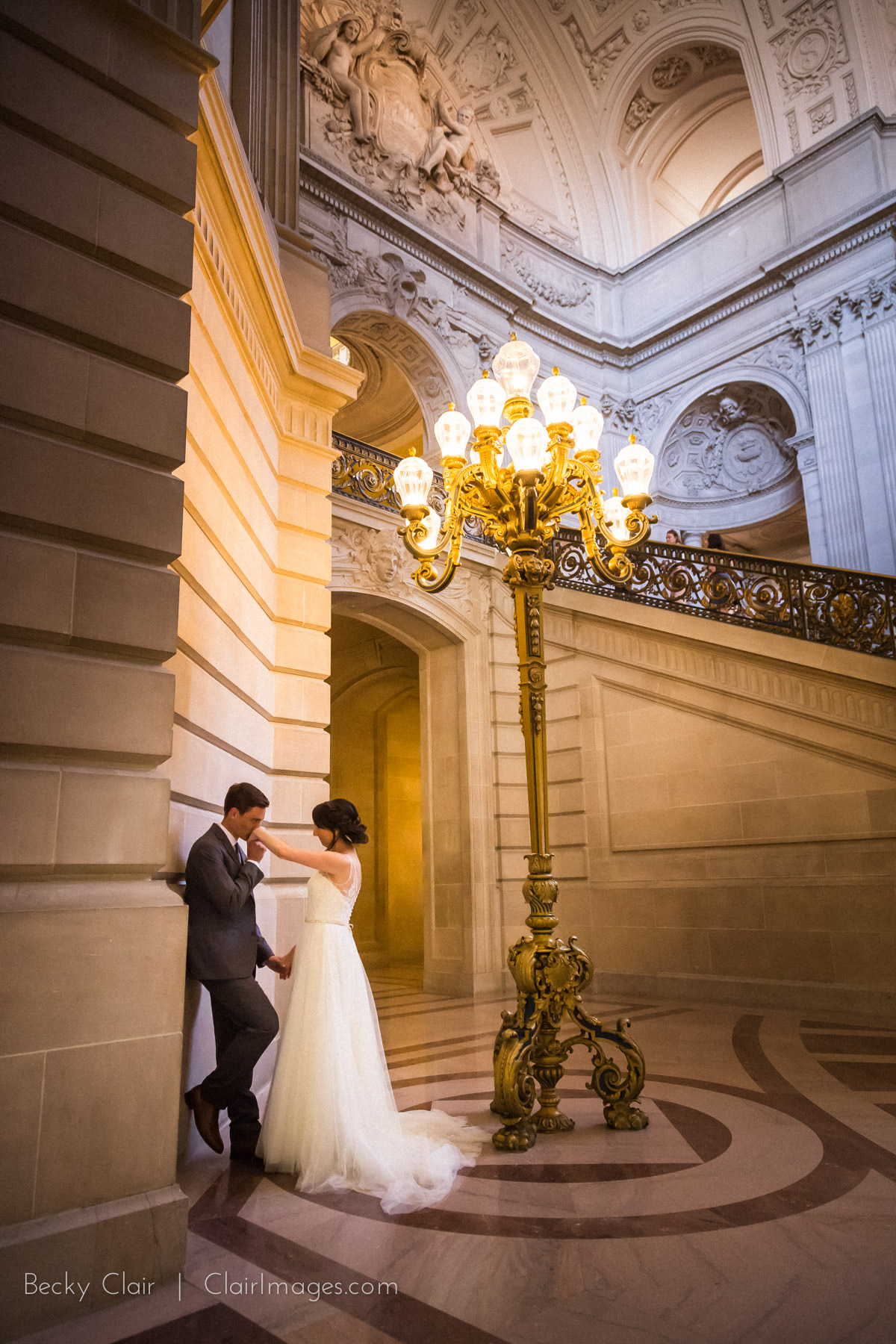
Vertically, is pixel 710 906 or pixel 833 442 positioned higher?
pixel 833 442

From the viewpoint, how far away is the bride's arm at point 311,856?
3725 millimetres

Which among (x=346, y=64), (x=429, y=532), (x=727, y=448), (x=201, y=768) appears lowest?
(x=201, y=768)

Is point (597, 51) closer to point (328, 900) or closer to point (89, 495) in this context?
point (89, 495)

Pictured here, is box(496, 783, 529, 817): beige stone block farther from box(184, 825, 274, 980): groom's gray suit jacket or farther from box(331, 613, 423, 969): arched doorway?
box(184, 825, 274, 980): groom's gray suit jacket

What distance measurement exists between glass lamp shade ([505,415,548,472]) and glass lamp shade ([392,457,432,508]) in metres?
0.67

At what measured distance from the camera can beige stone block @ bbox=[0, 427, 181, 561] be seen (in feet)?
8.59

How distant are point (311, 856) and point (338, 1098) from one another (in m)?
1.01

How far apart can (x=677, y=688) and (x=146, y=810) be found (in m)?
7.49

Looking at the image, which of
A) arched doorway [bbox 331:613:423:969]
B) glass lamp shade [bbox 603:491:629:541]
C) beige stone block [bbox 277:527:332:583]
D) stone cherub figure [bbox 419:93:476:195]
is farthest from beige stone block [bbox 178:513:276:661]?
stone cherub figure [bbox 419:93:476:195]

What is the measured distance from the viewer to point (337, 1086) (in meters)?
3.48

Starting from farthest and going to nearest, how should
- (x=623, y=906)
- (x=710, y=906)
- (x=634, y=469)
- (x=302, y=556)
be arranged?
(x=623, y=906)
(x=710, y=906)
(x=302, y=556)
(x=634, y=469)

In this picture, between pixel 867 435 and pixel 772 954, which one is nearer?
pixel 772 954

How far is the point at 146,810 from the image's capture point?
2752mm

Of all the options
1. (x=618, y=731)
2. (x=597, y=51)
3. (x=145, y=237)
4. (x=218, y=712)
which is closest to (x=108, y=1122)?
(x=218, y=712)
